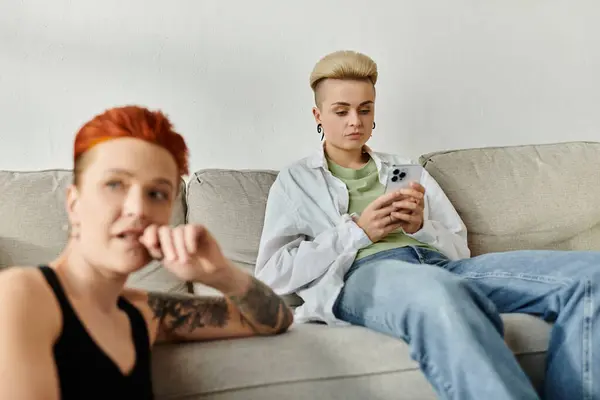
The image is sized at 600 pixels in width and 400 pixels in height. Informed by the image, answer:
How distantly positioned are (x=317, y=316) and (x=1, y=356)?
74cm

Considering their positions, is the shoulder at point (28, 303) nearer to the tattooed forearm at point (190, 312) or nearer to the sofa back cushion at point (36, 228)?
the tattooed forearm at point (190, 312)

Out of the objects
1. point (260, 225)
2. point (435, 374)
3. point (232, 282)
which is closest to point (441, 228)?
point (260, 225)

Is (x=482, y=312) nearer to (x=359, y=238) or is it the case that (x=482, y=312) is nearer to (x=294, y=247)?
(x=359, y=238)

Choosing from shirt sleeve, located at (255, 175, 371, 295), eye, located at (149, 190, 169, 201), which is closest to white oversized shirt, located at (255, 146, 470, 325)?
shirt sleeve, located at (255, 175, 371, 295)

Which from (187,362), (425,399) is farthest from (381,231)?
(187,362)

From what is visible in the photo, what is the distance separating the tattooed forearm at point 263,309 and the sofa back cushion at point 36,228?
492 millimetres

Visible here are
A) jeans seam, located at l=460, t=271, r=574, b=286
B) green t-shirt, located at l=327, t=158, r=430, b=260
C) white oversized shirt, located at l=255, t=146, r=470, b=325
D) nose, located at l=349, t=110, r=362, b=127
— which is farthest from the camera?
nose, located at l=349, t=110, r=362, b=127

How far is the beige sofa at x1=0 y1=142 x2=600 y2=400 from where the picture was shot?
89cm

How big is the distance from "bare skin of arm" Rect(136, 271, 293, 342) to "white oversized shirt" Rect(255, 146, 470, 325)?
0.32m

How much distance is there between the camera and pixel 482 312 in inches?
39.8

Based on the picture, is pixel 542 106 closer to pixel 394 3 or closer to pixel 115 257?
pixel 394 3

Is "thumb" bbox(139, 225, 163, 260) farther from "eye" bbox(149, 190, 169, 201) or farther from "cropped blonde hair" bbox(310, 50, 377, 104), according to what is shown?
Result: "cropped blonde hair" bbox(310, 50, 377, 104)

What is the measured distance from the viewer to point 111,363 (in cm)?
65

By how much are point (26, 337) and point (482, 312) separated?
713 millimetres
